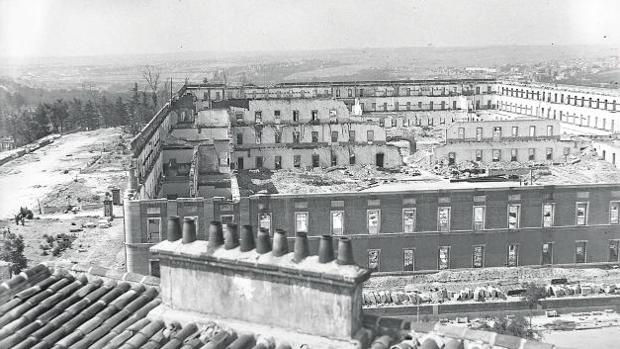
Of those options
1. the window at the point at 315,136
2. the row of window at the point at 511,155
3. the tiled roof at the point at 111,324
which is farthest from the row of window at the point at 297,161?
the tiled roof at the point at 111,324

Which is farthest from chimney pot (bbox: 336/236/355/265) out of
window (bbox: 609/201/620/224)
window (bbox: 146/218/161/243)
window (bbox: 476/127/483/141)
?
window (bbox: 476/127/483/141)

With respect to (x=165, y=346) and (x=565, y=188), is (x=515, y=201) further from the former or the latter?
(x=165, y=346)

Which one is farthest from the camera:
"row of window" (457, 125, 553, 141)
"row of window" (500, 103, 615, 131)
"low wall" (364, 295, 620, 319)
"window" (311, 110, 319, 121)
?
"row of window" (500, 103, 615, 131)

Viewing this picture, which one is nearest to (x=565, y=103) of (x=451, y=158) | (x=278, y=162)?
(x=451, y=158)

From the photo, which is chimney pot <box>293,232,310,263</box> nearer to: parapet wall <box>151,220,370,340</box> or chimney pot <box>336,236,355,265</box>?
parapet wall <box>151,220,370,340</box>

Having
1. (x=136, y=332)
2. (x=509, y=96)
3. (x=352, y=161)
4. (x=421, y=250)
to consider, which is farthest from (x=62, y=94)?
(x=136, y=332)
